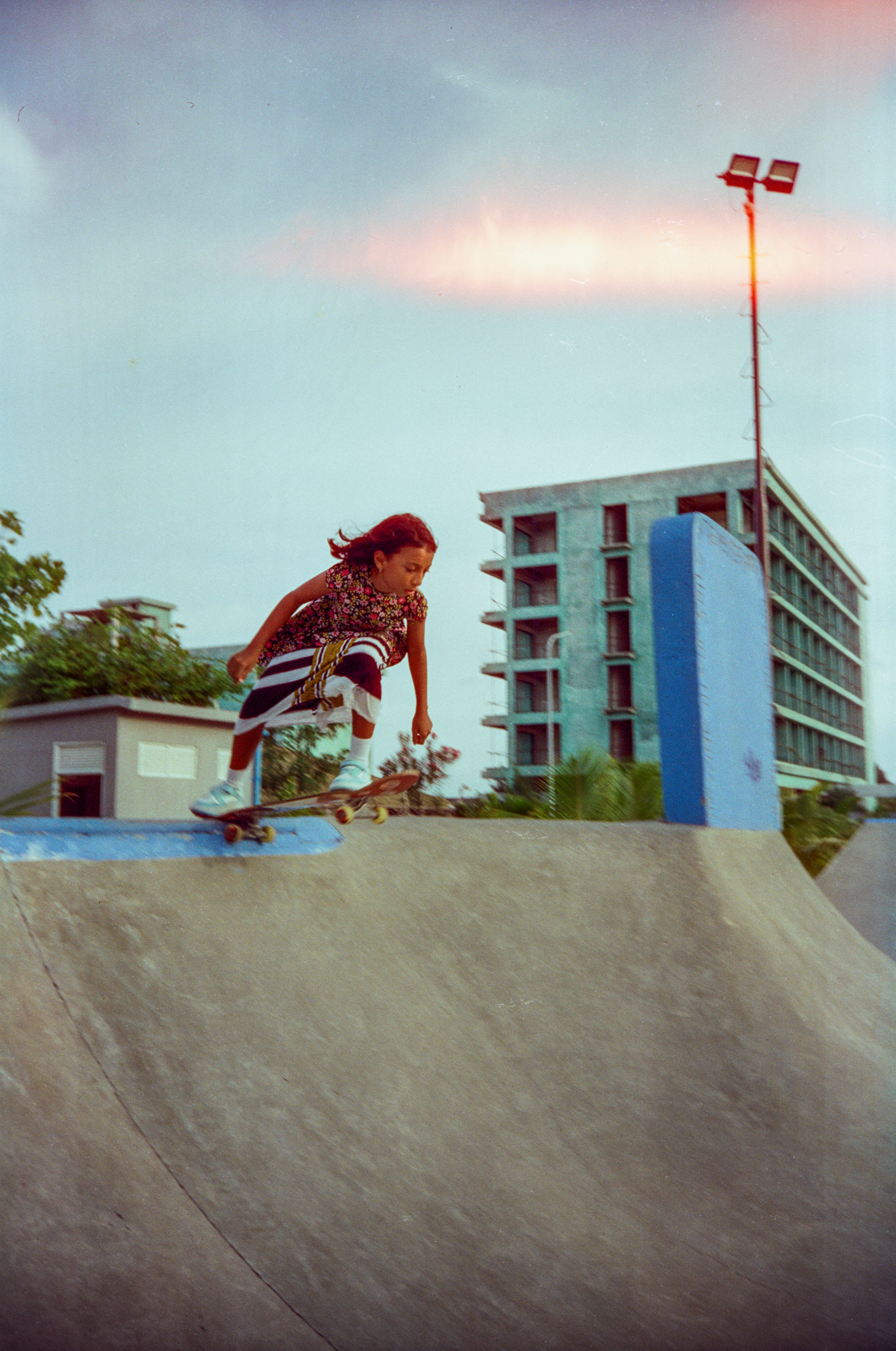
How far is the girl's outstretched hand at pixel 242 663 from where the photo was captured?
3865 millimetres

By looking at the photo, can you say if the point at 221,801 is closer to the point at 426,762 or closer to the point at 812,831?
the point at 426,762

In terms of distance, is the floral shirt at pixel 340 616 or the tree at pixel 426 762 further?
the tree at pixel 426 762

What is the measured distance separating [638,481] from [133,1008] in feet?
88.7

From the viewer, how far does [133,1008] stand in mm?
2805

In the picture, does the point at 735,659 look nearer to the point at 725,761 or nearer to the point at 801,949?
the point at 725,761

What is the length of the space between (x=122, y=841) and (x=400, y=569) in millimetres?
1485

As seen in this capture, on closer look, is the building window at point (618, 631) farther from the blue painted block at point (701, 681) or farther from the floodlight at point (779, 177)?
the floodlight at point (779, 177)

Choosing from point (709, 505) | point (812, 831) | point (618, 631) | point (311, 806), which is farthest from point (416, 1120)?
point (709, 505)

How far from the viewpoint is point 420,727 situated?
414 cm

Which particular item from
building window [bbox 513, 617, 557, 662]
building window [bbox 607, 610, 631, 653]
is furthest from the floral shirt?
building window [bbox 607, 610, 631, 653]

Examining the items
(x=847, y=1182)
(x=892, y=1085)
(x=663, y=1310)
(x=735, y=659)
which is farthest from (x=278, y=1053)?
(x=735, y=659)

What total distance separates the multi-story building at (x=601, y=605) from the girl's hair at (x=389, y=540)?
1002mm

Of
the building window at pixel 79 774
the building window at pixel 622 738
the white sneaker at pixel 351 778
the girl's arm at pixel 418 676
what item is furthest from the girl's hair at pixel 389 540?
the building window at pixel 622 738

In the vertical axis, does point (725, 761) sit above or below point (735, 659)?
below
